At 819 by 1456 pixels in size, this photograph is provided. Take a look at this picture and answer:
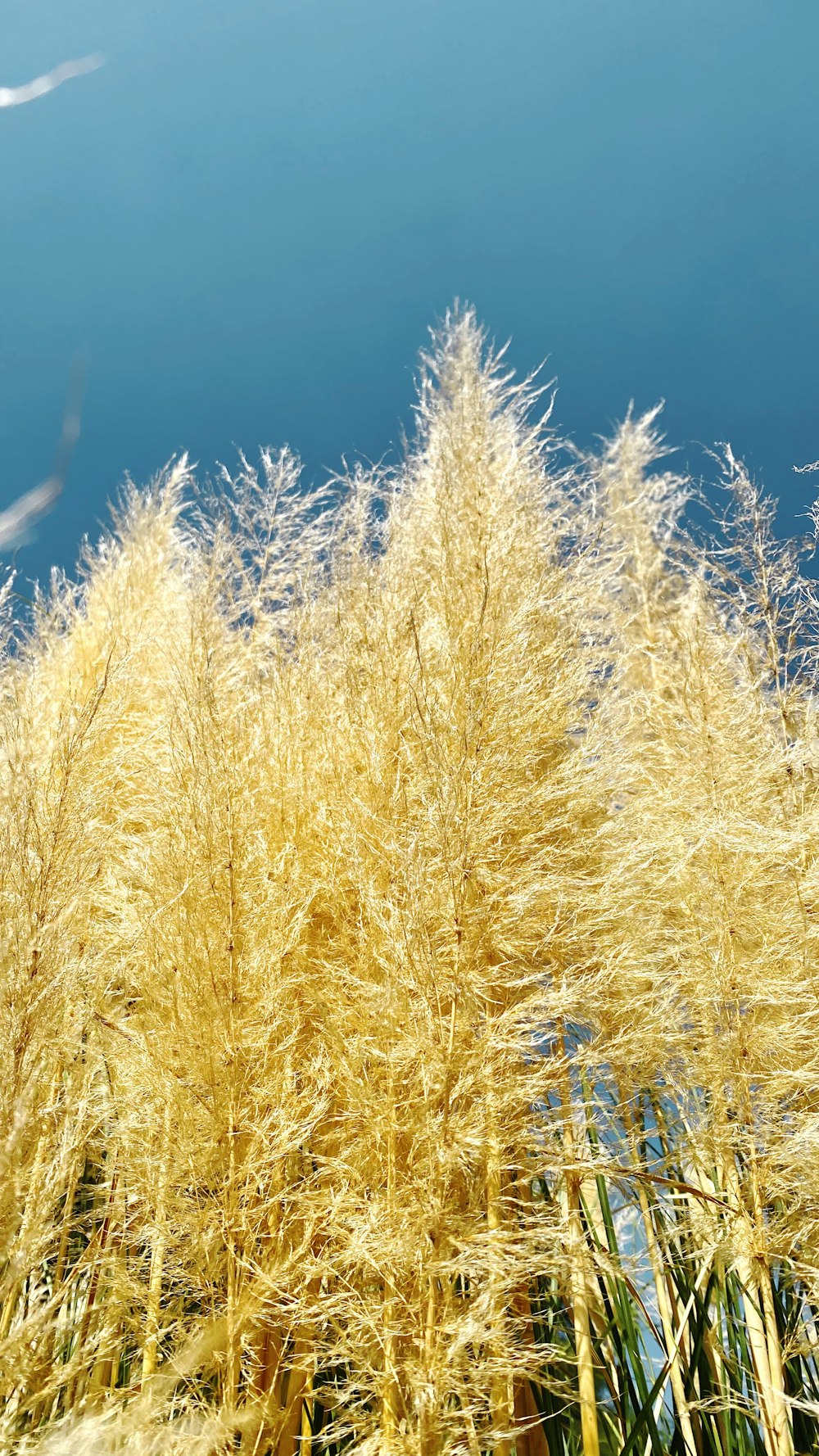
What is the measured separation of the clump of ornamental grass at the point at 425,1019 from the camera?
1.70 metres

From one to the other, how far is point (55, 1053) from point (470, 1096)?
0.92m

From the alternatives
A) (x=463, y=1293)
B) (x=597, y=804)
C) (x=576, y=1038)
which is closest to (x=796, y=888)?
(x=597, y=804)

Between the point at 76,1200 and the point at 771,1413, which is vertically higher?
the point at 76,1200

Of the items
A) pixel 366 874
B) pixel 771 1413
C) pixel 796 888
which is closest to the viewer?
pixel 771 1413

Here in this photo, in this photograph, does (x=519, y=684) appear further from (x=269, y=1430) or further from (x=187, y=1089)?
(x=269, y=1430)

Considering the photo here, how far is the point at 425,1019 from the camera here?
70.6 inches

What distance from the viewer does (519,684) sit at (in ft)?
7.47

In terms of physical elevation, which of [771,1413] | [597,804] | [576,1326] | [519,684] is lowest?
[771,1413]

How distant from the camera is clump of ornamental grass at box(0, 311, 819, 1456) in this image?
170 centimetres

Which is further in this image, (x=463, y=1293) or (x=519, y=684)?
(x=519, y=684)

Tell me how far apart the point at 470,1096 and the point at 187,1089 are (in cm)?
61

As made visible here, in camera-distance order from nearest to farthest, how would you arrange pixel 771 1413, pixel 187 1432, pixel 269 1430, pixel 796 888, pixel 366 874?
1. pixel 187 1432
2. pixel 269 1430
3. pixel 771 1413
4. pixel 366 874
5. pixel 796 888

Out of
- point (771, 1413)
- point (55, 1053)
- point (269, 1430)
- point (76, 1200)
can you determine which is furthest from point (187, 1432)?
point (771, 1413)

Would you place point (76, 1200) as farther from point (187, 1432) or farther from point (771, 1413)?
point (771, 1413)
